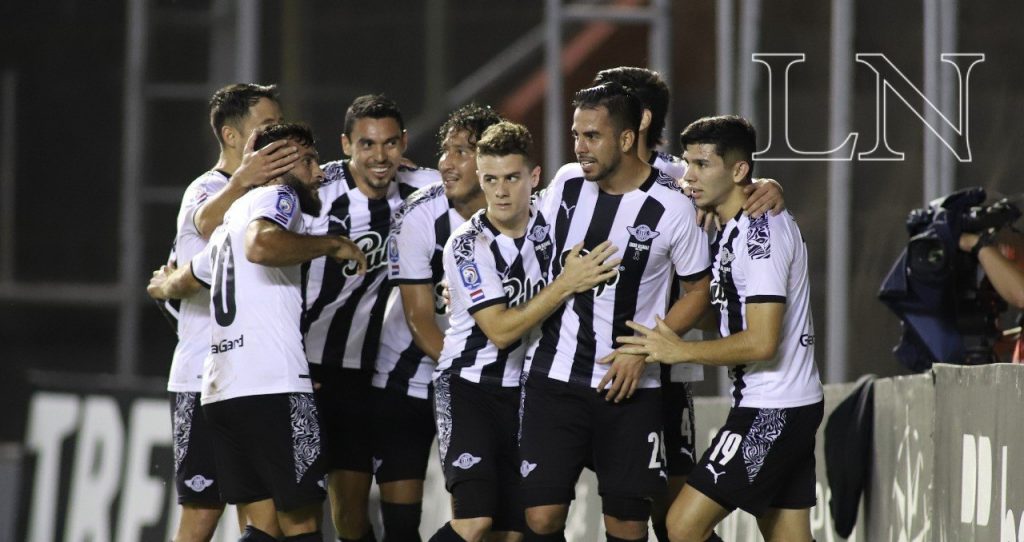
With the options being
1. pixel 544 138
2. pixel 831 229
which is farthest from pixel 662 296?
pixel 544 138

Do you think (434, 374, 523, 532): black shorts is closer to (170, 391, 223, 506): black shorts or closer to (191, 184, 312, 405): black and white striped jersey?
(191, 184, 312, 405): black and white striped jersey

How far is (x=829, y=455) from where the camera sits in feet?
20.4

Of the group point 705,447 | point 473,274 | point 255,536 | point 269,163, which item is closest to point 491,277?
point 473,274

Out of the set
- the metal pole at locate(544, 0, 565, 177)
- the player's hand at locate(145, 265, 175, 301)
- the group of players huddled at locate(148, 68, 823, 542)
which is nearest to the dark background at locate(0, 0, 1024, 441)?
the metal pole at locate(544, 0, 565, 177)

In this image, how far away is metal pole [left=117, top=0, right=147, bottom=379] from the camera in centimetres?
987

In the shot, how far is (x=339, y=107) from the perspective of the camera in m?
Result: 10.2

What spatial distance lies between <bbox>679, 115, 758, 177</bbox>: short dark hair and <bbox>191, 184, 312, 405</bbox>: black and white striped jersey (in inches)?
53.8

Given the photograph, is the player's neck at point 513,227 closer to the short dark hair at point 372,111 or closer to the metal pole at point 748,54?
the short dark hair at point 372,111

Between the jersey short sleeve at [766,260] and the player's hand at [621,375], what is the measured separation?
1.37ft

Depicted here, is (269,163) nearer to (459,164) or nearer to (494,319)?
(459,164)

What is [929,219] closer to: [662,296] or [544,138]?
[662,296]

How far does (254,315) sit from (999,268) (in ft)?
9.11

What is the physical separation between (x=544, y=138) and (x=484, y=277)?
3734mm

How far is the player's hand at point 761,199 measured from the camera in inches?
199
